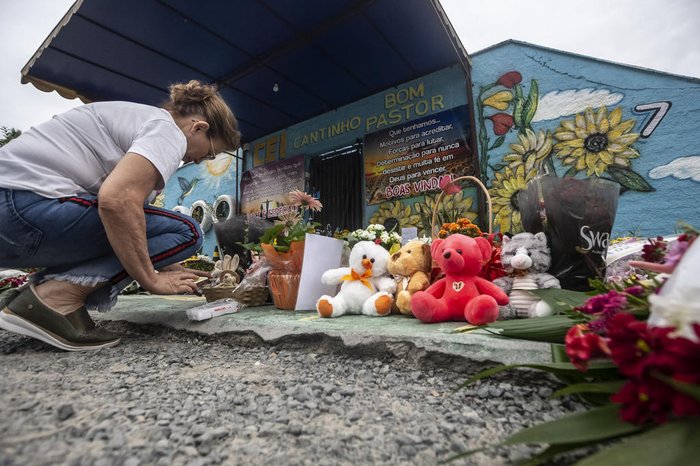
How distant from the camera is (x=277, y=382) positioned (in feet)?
2.85

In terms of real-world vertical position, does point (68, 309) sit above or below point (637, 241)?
below

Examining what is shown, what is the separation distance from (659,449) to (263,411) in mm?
643

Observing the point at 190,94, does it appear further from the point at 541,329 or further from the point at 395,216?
the point at 395,216

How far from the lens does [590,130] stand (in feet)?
9.30

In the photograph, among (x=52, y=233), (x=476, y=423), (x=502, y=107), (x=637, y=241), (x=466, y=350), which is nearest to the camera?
(x=476, y=423)

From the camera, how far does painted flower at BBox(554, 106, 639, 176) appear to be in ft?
8.84

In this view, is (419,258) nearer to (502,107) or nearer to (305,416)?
(305,416)

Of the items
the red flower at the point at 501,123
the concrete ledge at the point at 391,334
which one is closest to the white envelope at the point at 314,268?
the concrete ledge at the point at 391,334

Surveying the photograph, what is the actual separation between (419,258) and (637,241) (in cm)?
98

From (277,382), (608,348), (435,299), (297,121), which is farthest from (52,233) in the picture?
(297,121)

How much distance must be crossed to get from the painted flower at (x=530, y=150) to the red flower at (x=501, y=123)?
0.51 ft

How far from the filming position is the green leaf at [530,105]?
10.2 ft

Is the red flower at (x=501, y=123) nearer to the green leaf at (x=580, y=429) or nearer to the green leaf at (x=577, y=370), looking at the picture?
the green leaf at (x=577, y=370)


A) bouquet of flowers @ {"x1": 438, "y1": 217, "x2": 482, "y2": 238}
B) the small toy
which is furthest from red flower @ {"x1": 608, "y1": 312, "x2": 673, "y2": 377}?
the small toy
